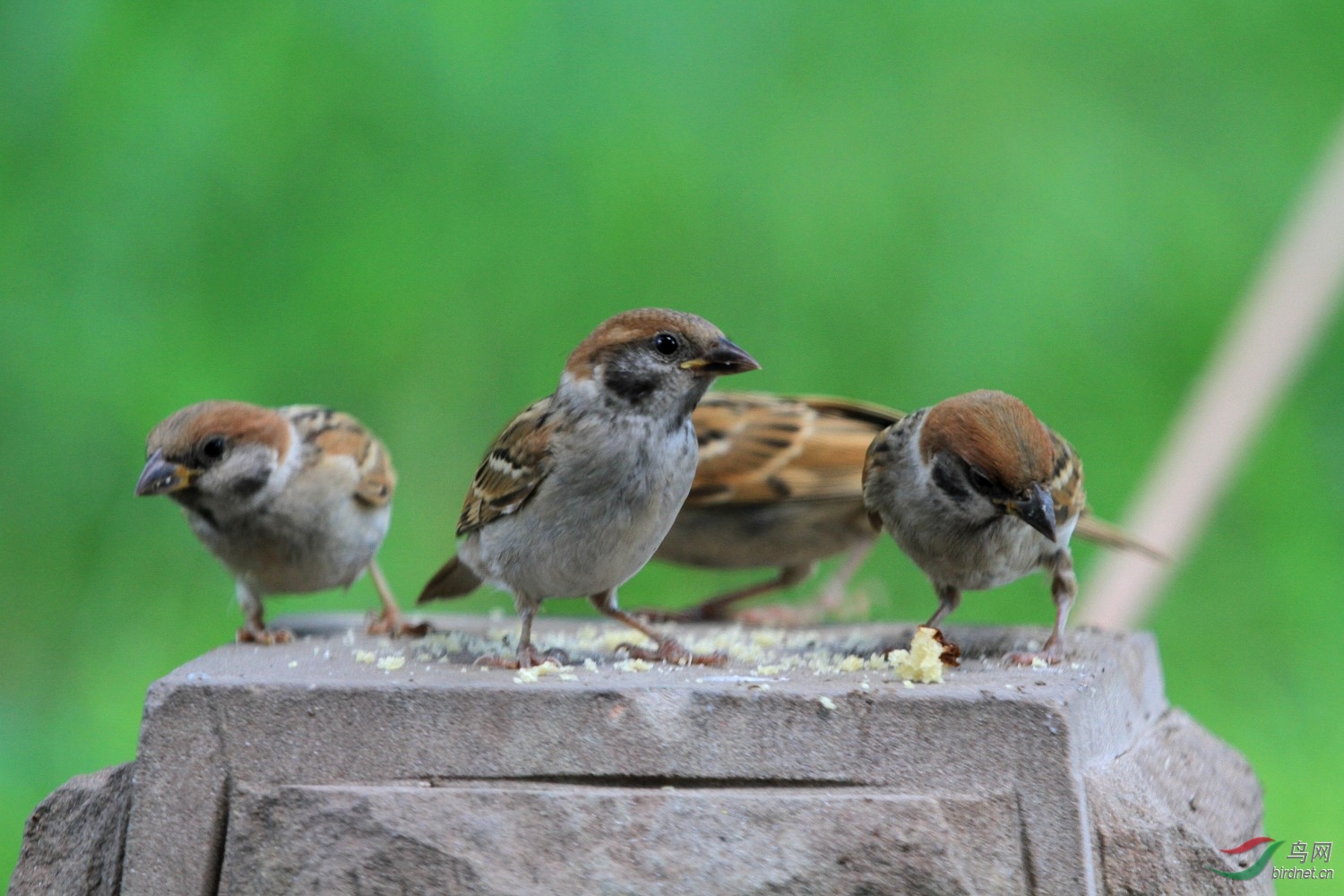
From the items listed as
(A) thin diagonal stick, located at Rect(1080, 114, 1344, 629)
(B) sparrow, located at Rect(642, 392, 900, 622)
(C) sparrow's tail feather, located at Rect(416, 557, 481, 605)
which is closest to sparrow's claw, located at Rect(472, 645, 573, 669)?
(C) sparrow's tail feather, located at Rect(416, 557, 481, 605)

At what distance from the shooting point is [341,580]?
3.33 meters

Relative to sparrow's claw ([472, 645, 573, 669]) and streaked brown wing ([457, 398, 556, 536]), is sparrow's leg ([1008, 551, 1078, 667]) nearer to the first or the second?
sparrow's claw ([472, 645, 573, 669])

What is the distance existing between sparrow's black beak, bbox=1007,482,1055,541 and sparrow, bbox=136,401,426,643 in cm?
147

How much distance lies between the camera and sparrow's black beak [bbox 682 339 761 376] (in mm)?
2402

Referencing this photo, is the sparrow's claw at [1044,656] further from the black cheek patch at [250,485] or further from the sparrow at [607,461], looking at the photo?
the black cheek patch at [250,485]

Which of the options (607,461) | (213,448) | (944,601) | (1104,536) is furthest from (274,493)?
(1104,536)

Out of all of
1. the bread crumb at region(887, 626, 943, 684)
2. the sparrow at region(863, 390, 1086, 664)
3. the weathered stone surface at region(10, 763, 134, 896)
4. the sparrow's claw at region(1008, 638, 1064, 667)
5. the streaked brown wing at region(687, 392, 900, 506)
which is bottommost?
the weathered stone surface at region(10, 763, 134, 896)

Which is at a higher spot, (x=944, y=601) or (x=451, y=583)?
(x=944, y=601)

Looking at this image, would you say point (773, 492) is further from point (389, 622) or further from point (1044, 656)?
point (1044, 656)

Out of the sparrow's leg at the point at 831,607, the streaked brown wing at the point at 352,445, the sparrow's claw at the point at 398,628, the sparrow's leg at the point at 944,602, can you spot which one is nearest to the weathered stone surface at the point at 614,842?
the sparrow's leg at the point at 944,602

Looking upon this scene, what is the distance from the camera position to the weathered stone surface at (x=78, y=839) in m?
2.44

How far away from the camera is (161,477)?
2.85 meters

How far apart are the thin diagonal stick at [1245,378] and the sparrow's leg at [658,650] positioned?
2407 millimetres

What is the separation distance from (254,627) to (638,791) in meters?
1.24
